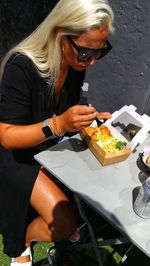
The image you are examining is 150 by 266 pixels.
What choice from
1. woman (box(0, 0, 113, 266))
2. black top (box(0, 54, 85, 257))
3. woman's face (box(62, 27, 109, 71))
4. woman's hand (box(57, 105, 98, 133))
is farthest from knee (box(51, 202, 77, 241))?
woman's face (box(62, 27, 109, 71))

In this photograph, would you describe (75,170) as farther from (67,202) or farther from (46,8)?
(46,8)

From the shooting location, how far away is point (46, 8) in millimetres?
3408

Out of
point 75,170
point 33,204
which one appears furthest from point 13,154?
point 75,170

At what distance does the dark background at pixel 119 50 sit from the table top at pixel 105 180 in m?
0.84

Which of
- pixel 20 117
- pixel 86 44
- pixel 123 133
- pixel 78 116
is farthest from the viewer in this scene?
pixel 123 133

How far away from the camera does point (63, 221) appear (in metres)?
2.35

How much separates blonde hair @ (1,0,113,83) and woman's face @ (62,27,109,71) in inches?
1.2

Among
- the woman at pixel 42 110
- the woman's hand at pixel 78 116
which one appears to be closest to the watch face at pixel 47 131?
the woman at pixel 42 110

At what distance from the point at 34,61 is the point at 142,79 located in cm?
114

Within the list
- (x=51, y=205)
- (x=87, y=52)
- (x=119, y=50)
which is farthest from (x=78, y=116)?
(x=119, y=50)

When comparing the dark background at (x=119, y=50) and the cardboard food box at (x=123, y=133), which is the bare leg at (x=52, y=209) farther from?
the dark background at (x=119, y=50)

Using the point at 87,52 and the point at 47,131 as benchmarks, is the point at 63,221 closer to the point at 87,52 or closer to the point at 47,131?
the point at 47,131

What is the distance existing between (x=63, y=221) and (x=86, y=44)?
1171mm

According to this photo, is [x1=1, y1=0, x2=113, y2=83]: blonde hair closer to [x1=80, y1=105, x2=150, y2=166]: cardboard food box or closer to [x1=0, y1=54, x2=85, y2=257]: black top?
[x1=0, y1=54, x2=85, y2=257]: black top
